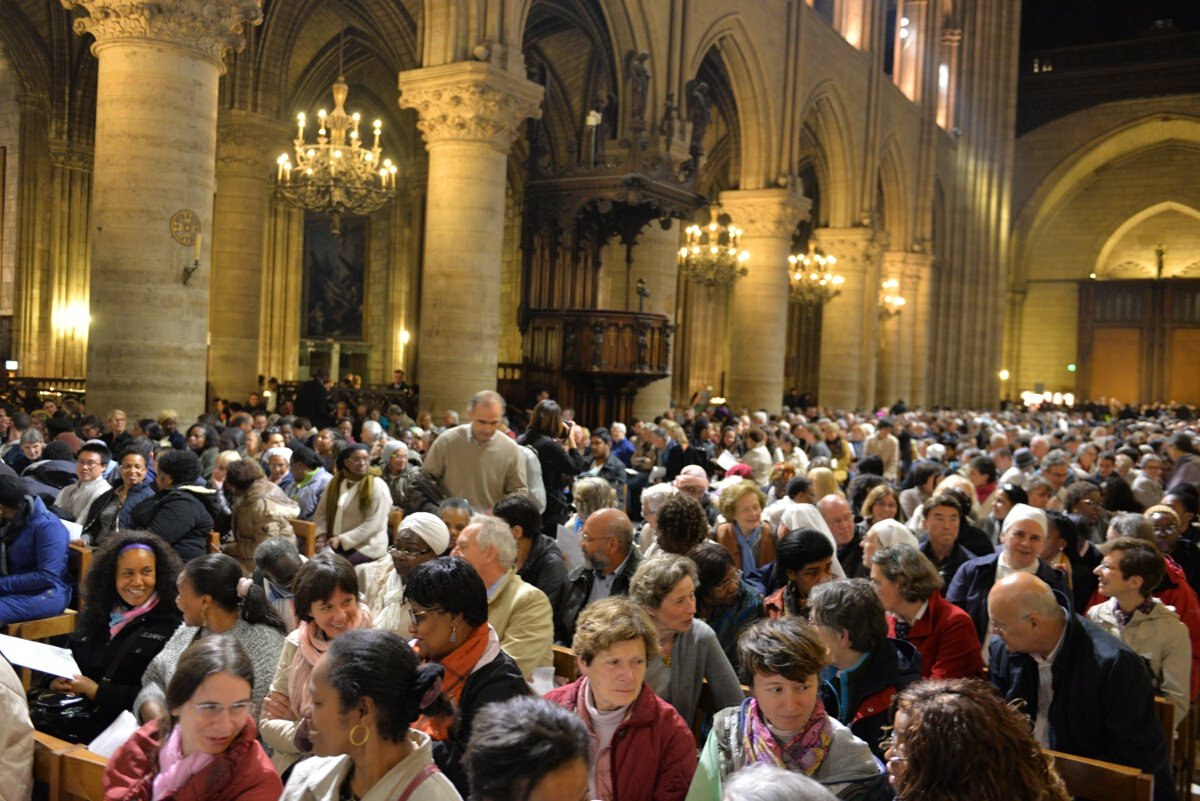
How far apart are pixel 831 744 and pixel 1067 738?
119 cm

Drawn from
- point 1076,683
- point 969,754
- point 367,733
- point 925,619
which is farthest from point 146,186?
point 969,754

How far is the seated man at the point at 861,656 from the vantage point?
343cm

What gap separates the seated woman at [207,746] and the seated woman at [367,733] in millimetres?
225

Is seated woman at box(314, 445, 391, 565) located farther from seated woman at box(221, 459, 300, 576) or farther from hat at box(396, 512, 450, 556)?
hat at box(396, 512, 450, 556)

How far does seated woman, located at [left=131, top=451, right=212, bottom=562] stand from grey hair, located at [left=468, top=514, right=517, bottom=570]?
202cm

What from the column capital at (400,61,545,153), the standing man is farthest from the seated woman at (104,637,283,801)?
the column capital at (400,61,545,153)

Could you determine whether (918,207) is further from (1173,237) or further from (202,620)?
(202,620)

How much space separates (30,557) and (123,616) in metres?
1.36

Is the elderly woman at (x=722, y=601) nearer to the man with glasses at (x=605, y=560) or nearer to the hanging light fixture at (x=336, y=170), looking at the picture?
the man with glasses at (x=605, y=560)

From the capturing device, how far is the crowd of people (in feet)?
8.10

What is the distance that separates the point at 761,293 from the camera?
21891 mm

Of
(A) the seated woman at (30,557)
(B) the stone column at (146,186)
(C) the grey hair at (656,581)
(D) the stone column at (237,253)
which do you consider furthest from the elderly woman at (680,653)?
(D) the stone column at (237,253)

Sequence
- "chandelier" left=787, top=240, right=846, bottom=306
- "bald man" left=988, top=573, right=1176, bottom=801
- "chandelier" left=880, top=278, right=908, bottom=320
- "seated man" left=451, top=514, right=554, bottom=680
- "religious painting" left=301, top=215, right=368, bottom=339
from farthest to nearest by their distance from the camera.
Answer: "chandelier" left=880, top=278, right=908, bottom=320 < "religious painting" left=301, top=215, right=368, bottom=339 < "chandelier" left=787, top=240, right=846, bottom=306 < "seated man" left=451, top=514, right=554, bottom=680 < "bald man" left=988, top=573, right=1176, bottom=801

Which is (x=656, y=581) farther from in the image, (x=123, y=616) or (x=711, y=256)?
(x=711, y=256)
